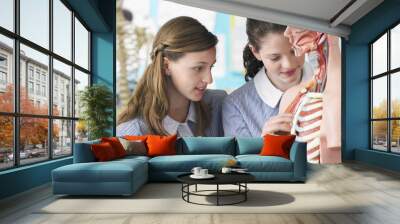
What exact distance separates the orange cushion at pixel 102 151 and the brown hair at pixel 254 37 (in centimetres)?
433

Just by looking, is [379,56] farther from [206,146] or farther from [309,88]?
[206,146]

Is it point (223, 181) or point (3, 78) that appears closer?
point (223, 181)

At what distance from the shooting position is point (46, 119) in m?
6.27

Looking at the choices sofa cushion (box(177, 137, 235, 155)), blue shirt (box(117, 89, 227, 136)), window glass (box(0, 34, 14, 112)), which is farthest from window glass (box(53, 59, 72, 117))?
blue shirt (box(117, 89, 227, 136))

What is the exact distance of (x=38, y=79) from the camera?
6035 millimetres

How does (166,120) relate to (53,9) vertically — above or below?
below

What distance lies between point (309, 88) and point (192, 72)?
9.21 ft

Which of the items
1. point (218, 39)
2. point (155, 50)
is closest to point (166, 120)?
point (155, 50)

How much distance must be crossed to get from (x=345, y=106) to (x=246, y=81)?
2.58 m

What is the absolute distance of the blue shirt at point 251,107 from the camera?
911 cm

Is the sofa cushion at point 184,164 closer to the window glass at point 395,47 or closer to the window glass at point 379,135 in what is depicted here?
the window glass at point 379,135

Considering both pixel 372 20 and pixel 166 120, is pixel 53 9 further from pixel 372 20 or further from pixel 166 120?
pixel 372 20

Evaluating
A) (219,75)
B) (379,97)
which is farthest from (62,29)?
(379,97)

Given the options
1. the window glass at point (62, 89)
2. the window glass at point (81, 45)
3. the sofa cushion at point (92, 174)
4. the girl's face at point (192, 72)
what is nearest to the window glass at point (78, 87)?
the window glass at point (81, 45)
